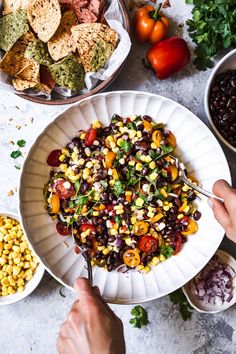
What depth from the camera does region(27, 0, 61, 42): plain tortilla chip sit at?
2670mm

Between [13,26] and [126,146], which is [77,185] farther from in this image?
[13,26]

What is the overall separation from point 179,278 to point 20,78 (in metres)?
1.33

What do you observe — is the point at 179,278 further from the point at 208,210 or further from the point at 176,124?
the point at 176,124

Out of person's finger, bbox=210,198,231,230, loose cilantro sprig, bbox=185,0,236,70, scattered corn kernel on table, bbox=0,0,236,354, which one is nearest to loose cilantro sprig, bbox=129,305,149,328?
scattered corn kernel on table, bbox=0,0,236,354

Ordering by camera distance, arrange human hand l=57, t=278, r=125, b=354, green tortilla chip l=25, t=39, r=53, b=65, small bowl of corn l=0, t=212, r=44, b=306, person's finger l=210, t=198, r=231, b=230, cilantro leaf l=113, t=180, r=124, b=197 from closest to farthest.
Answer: human hand l=57, t=278, r=125, b=354, person's finger l=210, t=198, r=231, b=230, cilantro leaf l=113, t=180, r=124, b=197, green tortilla chip l=25, t=39, r=53, b=65, small bowl of corn l=0, t=212, r=44, b=306

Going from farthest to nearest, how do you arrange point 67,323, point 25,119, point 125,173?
point 25,119, point 125,173, point 67,323

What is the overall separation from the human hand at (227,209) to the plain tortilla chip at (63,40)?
113 centimetres

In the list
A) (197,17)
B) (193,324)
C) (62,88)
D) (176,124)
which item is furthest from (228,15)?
(193,324)

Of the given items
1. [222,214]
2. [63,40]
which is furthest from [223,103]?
[63,40]

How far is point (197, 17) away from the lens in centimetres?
273

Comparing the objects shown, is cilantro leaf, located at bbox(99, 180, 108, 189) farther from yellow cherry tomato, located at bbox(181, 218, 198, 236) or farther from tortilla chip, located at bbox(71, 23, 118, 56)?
tortilla chip, located at bbox(71, 23, 118, 56)

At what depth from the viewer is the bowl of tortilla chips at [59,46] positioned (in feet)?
8.77

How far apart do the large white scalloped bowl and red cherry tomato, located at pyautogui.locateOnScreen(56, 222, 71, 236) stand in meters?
0.03

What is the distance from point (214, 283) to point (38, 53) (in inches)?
61.9
